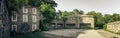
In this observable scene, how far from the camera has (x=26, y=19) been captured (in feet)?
209

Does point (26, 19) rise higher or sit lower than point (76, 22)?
higher

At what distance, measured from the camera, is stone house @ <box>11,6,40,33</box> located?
192 feet

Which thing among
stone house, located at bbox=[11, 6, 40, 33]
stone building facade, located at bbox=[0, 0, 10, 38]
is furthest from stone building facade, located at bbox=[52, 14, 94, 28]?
stone building facade, located at bbox=[0, 0, 10, 38]

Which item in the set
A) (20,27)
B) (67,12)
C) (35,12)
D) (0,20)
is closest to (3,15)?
(0,20)

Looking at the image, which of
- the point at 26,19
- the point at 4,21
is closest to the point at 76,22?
the point at 26,19

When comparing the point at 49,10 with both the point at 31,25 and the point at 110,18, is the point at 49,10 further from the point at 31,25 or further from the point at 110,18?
the point at 110,18

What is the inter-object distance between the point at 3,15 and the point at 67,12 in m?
139

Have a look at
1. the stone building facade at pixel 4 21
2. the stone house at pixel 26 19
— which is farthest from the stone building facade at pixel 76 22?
the stone building facade at pixel 4 21

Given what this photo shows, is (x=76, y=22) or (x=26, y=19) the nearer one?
(x=26, y=19)

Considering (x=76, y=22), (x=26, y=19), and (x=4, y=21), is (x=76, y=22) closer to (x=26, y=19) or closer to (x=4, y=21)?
(x=26, y=19)

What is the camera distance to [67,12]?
14550 cm

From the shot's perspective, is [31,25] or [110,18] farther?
[110,18]

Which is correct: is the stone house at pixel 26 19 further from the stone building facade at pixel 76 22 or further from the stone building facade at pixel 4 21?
the stone building facade at pixel 4 21

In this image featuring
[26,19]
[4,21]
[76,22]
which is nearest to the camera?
[4,21]
